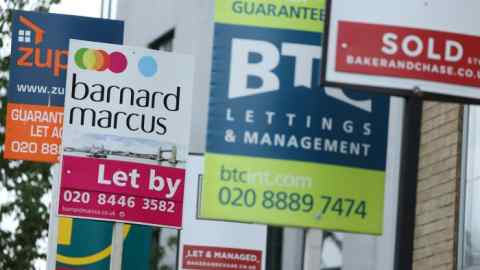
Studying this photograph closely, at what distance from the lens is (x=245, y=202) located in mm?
9422

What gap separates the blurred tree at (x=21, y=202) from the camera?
24.7 metres

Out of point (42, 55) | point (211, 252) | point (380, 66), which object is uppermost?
point (42, 55)

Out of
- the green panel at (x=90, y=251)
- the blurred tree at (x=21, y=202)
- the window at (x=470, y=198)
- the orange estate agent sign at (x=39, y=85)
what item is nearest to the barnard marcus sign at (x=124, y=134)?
the green panel at (x=90, y=251)

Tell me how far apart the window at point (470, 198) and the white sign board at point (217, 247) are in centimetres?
211

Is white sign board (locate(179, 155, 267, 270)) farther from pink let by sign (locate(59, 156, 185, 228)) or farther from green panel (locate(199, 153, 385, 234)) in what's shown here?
green panel (locate(199, 153, 385, 234))

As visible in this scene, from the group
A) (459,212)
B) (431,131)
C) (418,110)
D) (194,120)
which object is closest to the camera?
(418,110)

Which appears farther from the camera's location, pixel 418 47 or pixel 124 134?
pixel 124 134

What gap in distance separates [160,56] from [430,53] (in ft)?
16.3

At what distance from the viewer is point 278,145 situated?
9438 mm

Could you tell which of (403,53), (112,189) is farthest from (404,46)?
(112,189)

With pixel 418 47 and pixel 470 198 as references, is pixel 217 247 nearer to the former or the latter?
pixel 470 198

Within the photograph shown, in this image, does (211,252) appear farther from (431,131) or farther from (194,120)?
(194,120)

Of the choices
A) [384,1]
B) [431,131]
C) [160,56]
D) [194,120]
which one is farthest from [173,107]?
[194,120]

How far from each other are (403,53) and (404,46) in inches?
1.5
